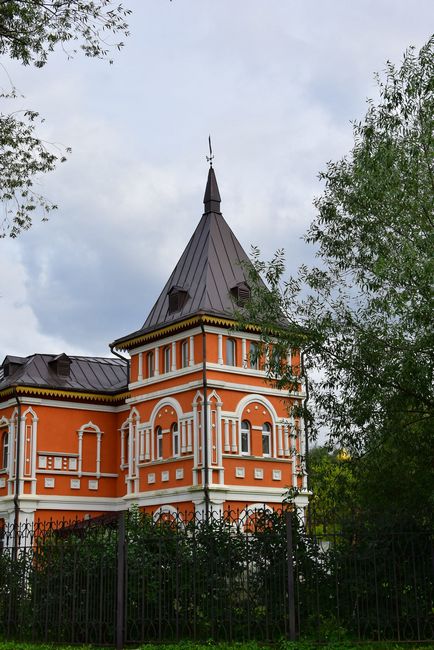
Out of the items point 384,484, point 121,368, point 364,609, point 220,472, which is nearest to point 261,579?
point 364,609

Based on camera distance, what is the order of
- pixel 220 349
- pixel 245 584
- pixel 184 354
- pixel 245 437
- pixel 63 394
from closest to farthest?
1. pixel 245 584
2. pixel 220 349
3. pixel 245 437
4. pixel 184 354
5. pixel 63 394

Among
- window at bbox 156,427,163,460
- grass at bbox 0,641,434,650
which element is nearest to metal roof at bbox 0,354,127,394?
window at bbox 156,427,163,460

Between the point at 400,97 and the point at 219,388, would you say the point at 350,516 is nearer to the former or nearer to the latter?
the point at 400,97

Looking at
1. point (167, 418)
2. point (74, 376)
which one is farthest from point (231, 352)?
point (74, 376)

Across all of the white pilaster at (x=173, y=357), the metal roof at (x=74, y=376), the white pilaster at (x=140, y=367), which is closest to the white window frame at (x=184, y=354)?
the white pilaster at (x=173, y=357)

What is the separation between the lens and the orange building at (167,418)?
29172mm

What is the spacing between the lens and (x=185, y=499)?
95.1ft

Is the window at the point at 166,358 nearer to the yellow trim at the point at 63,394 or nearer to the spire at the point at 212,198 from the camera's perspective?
the yellow trim at the point at 63,394

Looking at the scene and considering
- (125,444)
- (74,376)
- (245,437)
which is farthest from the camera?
(74,376)

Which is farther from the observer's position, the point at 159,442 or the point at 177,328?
the point at 159,442

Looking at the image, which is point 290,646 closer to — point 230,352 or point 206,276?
point 230,352

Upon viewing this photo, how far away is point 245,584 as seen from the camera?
13547 millimetres

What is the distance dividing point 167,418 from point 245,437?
2.87 metres

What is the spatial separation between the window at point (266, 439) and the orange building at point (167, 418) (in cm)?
4
